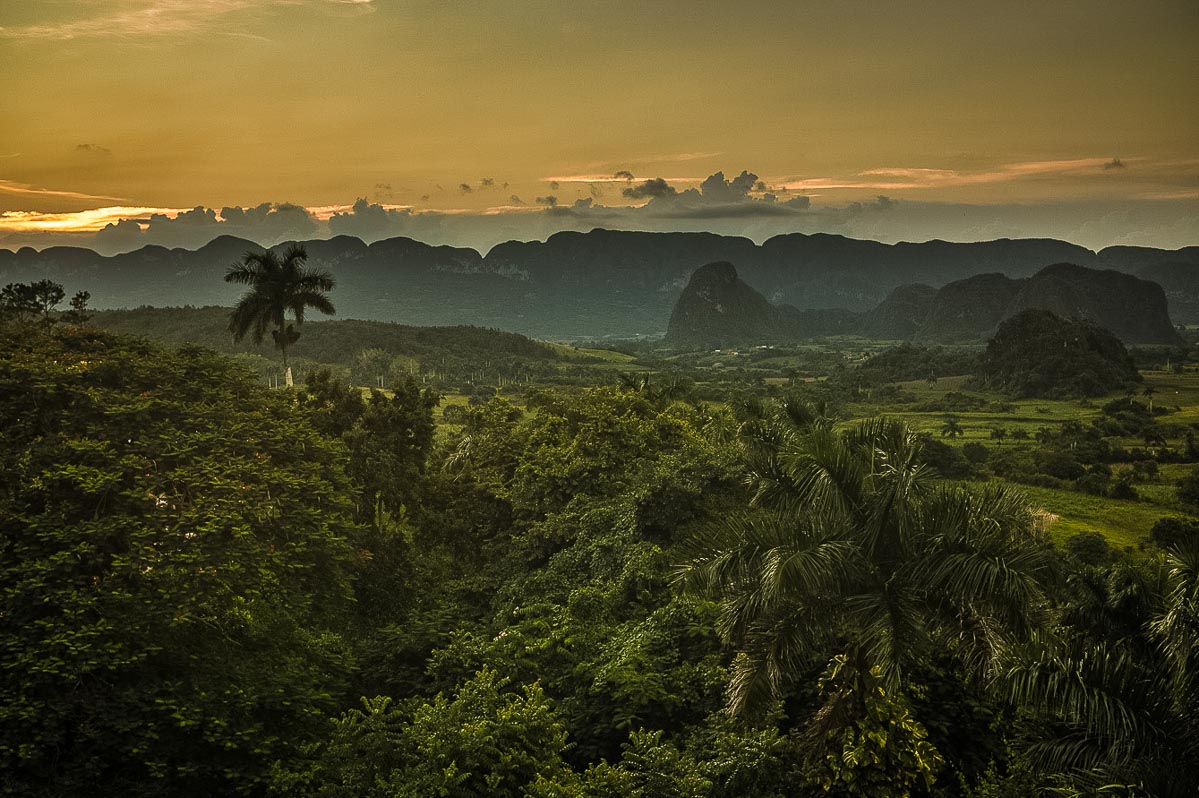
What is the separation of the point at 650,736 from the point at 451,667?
562 centimetres

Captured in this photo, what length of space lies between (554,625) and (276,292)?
19768mm

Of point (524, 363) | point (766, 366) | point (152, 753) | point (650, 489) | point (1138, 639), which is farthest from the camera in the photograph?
point (766, 366)

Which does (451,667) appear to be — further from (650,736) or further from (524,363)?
(524,363)

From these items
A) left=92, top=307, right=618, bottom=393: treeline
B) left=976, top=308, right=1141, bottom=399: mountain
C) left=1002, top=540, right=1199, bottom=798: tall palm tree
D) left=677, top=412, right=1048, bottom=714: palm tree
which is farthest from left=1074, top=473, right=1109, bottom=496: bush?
left=92, top=307, right=618, bottom=393: treeline

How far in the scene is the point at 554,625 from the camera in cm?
1565

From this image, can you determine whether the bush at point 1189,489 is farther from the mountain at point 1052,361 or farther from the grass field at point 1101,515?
the mountain at point 1052,361

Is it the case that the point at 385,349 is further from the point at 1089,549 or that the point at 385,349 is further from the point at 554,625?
the point at 554,625

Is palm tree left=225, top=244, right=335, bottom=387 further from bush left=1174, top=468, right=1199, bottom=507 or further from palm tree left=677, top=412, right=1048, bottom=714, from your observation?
bush left=1174, top=468, right=1199, bottom=507

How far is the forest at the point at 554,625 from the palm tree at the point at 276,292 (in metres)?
7.75

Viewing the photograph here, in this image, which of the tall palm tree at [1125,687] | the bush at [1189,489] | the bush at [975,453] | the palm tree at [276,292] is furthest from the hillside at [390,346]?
the tall palm tree at [1125,687]

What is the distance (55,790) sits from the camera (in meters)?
9.15

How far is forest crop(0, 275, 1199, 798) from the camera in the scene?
8.70m

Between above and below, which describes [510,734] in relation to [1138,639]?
below

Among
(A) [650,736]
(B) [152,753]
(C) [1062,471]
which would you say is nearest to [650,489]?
(A) [650,736]
